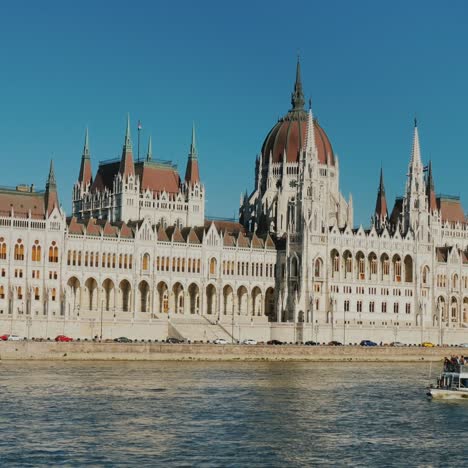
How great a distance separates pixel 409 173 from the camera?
174m

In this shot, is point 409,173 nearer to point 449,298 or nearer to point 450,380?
point 449,298

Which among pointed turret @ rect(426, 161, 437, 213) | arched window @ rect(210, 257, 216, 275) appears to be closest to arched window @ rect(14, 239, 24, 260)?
arched window @ rect(210, 257, 216, 275)

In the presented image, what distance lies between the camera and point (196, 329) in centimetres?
14275

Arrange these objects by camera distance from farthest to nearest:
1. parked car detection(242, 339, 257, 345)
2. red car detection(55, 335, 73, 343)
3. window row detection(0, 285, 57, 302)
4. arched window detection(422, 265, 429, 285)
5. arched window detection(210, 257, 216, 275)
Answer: arched window detection(422, 265, 429, 285) < arched window detection(210, 257, 216, 275) < parked car detection(242, 339, 257, 345) < window row detection(0, 285, 57, 302) < red car detection(55, 335, 73, 343)

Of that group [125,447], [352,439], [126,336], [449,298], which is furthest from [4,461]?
[449,298]

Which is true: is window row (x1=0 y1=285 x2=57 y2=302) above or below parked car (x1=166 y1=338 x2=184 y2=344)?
above

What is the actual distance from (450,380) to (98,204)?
3208 inches

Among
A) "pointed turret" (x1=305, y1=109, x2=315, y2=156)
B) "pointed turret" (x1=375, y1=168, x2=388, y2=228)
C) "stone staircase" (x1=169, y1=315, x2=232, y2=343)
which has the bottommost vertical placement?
"stone staircase" (x1=169, y1=315, x2=232, y2=343)

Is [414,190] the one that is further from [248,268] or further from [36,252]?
[36,252]

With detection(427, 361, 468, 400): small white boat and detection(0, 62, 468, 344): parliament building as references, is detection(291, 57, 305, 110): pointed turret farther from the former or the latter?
detection(427, 361, 468, 400): small white boat

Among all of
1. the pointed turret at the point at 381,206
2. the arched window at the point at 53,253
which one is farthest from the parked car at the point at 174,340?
the pointed turret at the point at 381,206

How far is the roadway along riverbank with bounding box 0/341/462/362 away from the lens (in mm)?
114812

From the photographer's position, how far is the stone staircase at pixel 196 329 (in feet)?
459

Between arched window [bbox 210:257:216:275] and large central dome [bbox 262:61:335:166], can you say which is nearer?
arched window [bbox 210:257:216:275]
